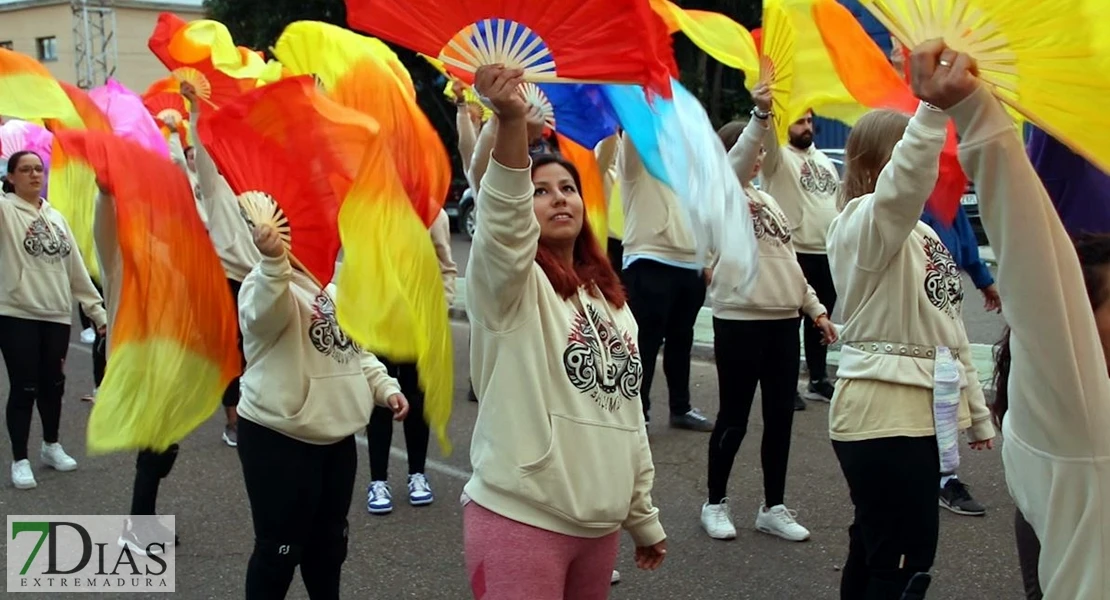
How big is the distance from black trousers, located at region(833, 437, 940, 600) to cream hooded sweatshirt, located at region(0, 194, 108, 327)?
13.8 feet

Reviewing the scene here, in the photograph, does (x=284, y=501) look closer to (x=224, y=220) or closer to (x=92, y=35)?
(x=224, y=220)

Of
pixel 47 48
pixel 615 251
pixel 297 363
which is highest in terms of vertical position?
pixel 297 363

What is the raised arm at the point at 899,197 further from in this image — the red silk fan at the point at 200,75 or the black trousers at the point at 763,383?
the red silk fan at the point at 200,75

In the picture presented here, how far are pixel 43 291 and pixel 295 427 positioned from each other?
10.7ft

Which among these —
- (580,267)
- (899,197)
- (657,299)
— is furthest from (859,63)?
(657,299)

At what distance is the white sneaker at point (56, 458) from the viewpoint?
19.9 feet

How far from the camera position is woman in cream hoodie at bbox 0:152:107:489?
5.74 meters

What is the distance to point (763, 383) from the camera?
184 inches

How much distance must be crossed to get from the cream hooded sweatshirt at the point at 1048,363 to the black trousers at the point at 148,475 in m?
3.60

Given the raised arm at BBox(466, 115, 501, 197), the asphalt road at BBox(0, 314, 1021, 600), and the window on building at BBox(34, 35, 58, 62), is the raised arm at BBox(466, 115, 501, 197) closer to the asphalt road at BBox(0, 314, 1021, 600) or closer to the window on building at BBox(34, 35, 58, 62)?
the asphalt road at BBox(0, 314, 1021, 600)

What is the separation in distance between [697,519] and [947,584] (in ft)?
3.98

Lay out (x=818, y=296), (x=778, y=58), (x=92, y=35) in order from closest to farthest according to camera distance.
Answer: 1. (x=778, y=58)
2. (x=818, y=296)
3. (x=92, y=35)

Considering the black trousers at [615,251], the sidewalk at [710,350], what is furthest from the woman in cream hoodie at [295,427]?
the black trousers at [615,251]

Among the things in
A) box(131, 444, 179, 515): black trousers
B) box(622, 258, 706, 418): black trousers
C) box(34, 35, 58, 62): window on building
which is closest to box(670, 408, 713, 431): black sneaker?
box(622, 258, 706, 418): black trousers
